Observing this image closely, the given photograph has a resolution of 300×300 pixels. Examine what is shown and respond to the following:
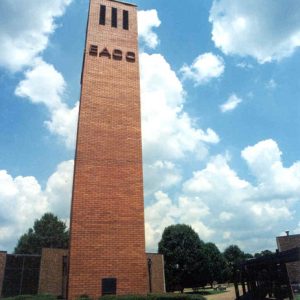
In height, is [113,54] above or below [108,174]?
above

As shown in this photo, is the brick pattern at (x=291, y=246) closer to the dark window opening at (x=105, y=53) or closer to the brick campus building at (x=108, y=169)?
the brick campus building at (x=108, y=169)

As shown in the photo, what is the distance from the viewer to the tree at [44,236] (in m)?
54.8

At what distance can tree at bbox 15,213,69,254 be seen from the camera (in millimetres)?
54750

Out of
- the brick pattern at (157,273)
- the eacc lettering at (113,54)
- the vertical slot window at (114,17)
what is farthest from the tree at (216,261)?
the vertical slot window at (114,17)

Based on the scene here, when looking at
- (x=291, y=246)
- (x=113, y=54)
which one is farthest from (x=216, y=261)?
(x=113, y=54)

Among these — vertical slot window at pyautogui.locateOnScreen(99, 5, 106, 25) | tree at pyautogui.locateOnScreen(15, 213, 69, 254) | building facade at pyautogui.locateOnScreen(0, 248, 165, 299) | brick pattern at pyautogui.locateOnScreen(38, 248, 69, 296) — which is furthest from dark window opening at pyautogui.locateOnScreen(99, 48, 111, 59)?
tree at pyautogui.locateOnScreen(15, 213, 69, 254)

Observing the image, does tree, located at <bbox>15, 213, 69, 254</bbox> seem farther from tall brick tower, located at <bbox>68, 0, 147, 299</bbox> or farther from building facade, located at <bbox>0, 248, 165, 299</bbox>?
tall brick tower, located at <bbox>68, 0, 147, 299</bbox>

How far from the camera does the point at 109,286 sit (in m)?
10.6

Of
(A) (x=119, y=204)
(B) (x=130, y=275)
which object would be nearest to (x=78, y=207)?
(A) (x=119, y=204)

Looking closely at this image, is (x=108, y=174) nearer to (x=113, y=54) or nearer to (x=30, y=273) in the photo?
(x=113, y=54)

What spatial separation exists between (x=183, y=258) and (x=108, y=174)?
120 ft

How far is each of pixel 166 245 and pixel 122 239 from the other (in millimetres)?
37696

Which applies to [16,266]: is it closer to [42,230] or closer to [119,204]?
[119,204]

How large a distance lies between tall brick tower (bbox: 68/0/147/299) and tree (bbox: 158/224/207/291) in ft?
116
